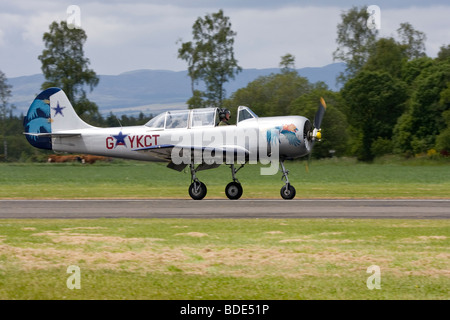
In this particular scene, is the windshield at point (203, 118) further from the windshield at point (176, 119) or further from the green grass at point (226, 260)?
the green grass at point (226, 260)

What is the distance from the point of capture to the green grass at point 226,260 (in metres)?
9.20

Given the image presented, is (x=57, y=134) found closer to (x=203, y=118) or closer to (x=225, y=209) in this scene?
(x=203, y=118)

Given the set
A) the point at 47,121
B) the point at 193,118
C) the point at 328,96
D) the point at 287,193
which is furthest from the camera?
the point at 328,96

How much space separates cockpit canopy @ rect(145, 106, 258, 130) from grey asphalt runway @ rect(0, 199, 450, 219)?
269cm

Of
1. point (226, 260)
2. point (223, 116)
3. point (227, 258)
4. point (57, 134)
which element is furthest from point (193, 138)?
point (226, 260)

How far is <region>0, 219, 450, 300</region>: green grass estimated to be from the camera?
30.2 feet

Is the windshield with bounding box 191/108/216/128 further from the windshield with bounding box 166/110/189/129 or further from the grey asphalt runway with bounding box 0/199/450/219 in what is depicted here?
the grey asphalt runway with bounding box 0/199/450/219

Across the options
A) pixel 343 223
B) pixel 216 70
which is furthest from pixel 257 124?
pixel 216 70

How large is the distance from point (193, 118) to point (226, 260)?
13408 mm

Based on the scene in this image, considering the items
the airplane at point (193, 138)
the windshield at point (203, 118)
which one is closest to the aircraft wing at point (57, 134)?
the airplane at point (193, 138)

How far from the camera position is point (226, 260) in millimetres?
11102
